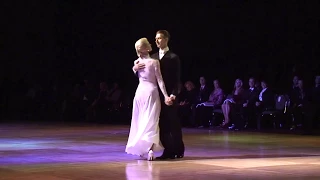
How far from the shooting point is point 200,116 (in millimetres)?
15906

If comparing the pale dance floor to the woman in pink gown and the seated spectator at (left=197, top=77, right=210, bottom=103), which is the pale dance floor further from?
the seated spectator at (left=197, top=77, right=210, bottom=103)

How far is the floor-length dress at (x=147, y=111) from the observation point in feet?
26.2

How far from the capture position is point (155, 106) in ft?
26.4

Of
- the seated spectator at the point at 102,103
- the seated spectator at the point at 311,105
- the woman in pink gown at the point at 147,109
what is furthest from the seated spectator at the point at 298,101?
the woman in pink gown at the point at 147,109

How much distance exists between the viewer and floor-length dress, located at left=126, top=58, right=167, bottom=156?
26.2ft

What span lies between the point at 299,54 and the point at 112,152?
29.5 ft

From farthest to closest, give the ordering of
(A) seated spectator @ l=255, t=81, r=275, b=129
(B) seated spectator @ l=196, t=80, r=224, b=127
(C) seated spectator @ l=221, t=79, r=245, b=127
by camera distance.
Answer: (B) seated spectator @ l=196, t=80, r=224, b=127 → (C) seated spectator @ l=221, t=79, r=245, b=127 → (A) seated spectator @ l=255, t=81, r=275, b=129

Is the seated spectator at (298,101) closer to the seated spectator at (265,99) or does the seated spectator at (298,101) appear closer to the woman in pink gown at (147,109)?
the seated spectator at (265,99)

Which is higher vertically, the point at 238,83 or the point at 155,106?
the point at 238,83

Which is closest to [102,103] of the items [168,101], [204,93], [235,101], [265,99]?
[204,93]

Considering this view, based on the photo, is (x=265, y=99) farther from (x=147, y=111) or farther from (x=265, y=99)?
(x=147, y=111)

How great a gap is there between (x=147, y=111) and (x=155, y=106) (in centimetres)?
13

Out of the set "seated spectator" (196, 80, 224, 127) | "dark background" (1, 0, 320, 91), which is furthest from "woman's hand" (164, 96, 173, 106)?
"dark background" (1, 0, 320, 91)

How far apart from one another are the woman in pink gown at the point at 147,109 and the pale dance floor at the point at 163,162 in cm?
21
